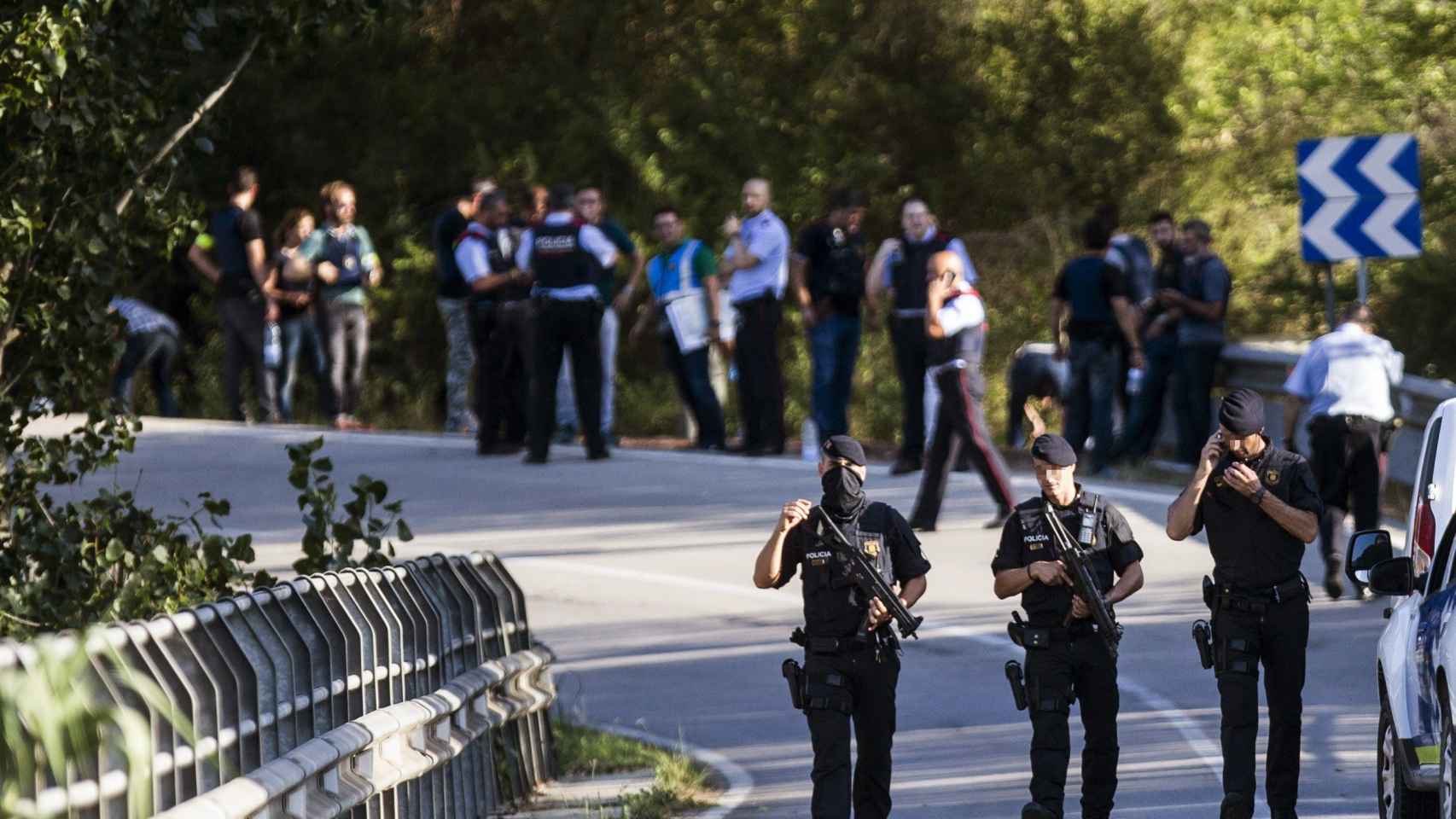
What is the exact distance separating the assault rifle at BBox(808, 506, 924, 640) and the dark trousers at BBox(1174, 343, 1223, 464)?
10.1m

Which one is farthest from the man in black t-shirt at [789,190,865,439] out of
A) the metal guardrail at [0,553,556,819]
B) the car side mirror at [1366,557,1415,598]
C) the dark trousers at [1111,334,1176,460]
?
the car side mirror at [1366,557,1415,598]

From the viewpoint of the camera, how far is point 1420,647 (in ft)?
22.8

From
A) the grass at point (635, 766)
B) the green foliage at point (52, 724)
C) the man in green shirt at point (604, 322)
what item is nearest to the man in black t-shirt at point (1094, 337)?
the man in green shirt at point (604, 322)

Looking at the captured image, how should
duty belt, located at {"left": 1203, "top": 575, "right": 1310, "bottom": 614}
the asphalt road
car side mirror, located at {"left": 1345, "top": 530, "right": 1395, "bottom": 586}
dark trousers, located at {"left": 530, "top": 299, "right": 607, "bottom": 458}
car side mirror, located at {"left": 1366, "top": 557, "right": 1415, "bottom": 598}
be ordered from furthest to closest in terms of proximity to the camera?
dark trousers, located at {"left": 530, "top": 299, "right": 607, "bottom": 458}
the asphalt road
duty belt, located at {"left": 1203, "top": 575, "right": 1310, "bottom": 614}
car side mirror, located at {"left": 1345, "top": 530, "right": 1395, "bottom": 586}
car side mirror, located at {"left": 1366, "top": 557, "right": 1415, "bottom": 598}

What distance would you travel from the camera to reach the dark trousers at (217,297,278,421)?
20.8 m

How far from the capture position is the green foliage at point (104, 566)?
894 cm

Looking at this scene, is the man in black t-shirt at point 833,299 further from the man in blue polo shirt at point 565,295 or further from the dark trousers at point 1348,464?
the dark trousers at point 1348,464

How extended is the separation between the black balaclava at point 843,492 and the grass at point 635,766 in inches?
60.0

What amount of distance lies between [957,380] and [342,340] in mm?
7600

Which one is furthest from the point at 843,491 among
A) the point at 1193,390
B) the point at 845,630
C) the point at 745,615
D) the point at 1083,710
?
the point at 1193,390

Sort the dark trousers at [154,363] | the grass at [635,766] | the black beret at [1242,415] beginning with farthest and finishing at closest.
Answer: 1. the dark trousers at [154,363]
2. the grass at [635,766]
3. the black beret at [1242,415]

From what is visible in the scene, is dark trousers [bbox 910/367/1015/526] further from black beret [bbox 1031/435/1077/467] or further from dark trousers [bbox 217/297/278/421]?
dark trousers [bbox 217/297/278/421]

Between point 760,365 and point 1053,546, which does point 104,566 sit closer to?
point 1053,546

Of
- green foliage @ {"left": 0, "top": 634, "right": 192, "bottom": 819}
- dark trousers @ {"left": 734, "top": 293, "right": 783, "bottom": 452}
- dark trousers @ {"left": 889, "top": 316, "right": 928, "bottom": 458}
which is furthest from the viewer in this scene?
dark trousers @ {"left": 734, "top": 293, "right": 783, "bottom": 452}
